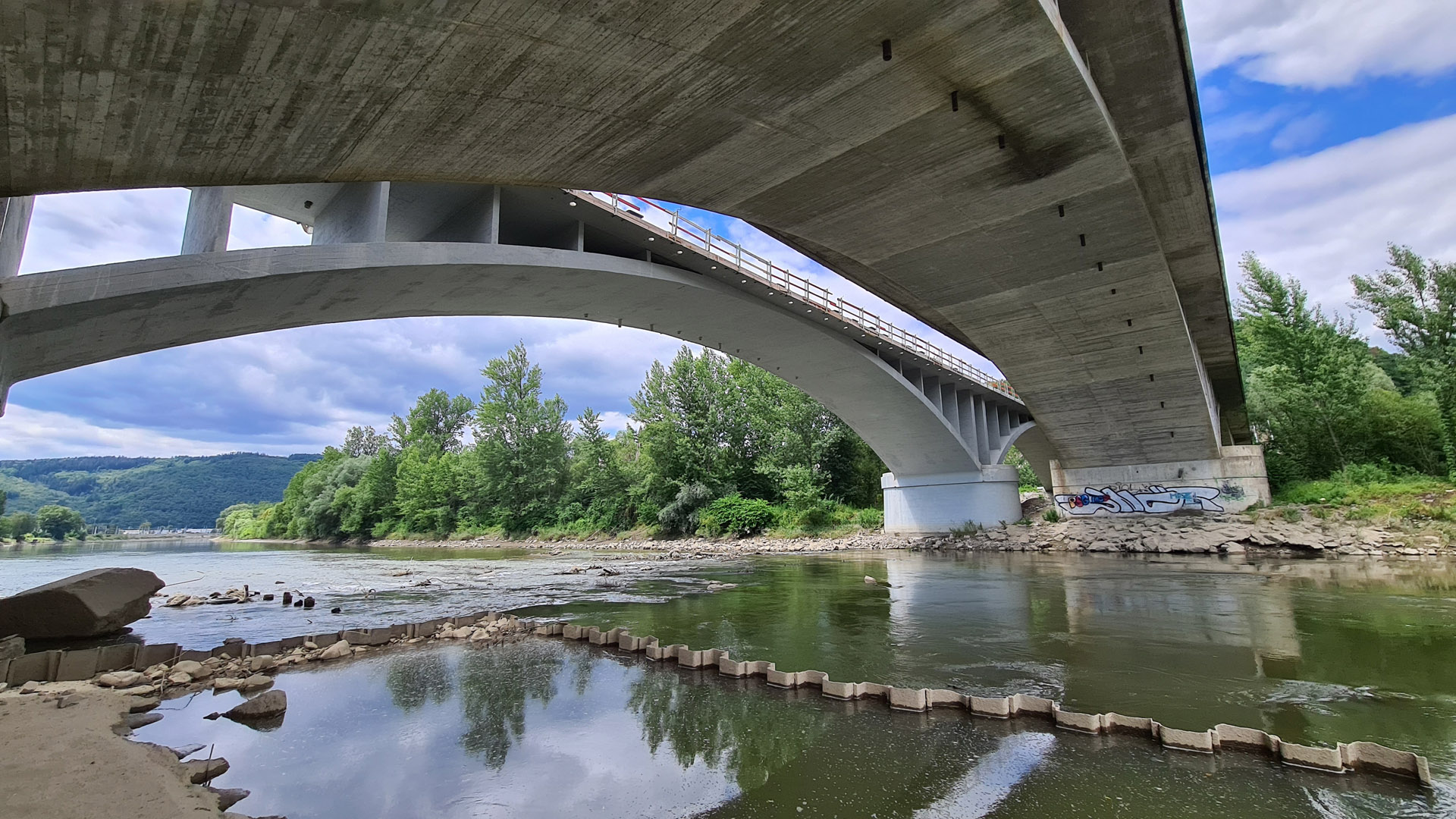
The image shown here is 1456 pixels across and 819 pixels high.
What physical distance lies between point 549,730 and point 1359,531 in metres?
28.0

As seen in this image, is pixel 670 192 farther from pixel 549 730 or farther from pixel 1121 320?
pixel 1121 320

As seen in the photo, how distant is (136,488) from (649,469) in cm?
19875

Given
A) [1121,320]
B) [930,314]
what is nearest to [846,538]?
[930,314]

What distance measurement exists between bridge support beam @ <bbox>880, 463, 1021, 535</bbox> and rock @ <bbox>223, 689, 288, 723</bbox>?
102 ft

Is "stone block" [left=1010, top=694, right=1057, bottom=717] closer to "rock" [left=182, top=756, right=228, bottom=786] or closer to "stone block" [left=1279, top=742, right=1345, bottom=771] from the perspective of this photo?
"stone block" [left=1279, top=742, right=1345, bottom=771]

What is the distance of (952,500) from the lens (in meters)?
32.6

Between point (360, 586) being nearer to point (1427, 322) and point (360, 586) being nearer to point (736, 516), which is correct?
point (736, 516)

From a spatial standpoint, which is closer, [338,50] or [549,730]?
[549,730]

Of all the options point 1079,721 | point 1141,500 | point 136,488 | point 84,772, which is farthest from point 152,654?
point 136,488

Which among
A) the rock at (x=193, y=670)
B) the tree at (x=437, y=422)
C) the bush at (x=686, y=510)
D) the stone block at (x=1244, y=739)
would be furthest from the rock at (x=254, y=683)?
the tree at (x=437, y=422)

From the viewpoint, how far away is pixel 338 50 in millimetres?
6605

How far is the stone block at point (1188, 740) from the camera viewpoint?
4.23m

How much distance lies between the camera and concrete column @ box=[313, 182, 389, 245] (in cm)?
1135

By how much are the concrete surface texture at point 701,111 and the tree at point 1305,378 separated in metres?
14.9
